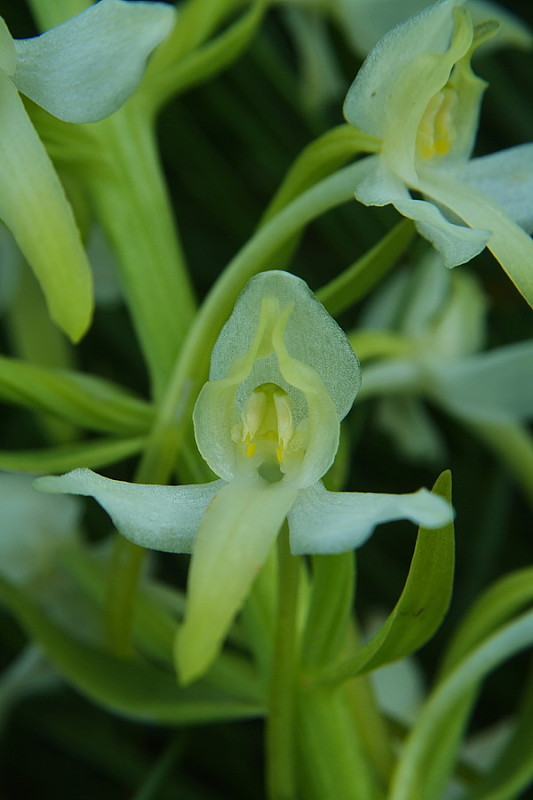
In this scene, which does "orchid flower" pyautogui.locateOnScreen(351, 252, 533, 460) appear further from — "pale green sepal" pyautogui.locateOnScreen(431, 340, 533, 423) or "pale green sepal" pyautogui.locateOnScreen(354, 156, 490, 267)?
"pale green sepal" pyautogui.locateOnScreen(354, 156, 490, 267)

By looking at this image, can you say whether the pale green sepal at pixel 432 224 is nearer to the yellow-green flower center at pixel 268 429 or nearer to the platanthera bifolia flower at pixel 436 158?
the platanthera bifolia flower at pixel 436 158

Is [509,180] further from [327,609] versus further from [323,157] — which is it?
[327,609]

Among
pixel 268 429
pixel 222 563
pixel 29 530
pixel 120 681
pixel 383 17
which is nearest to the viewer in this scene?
pixel 222 563

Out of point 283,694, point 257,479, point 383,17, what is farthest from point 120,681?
point 383,17

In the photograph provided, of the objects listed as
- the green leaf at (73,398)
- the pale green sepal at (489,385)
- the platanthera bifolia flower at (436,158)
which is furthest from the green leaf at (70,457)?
the pale green sepal at (489,385)

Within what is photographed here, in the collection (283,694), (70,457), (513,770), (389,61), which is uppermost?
(389,61)

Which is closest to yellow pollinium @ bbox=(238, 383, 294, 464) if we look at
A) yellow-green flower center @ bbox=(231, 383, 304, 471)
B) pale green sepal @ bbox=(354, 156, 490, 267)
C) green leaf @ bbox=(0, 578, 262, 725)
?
yellow-green flower center @ bbox=(231, 383, 304, 471)

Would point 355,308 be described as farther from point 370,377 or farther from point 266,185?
point 370,377
